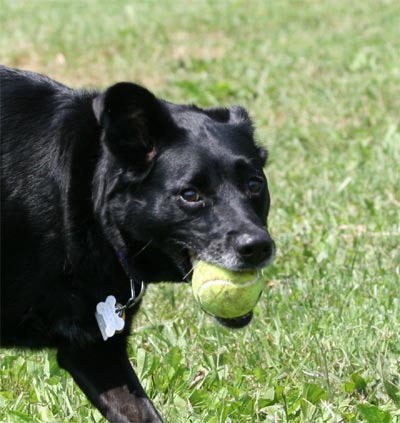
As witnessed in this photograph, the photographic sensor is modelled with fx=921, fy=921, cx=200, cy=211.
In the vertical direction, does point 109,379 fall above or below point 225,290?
below

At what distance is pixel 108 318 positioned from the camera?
134 inches

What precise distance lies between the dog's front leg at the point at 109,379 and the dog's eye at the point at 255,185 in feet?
2.58

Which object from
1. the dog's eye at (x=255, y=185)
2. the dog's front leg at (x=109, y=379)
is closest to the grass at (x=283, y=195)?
the dog's front leg at (x=109, y=379)

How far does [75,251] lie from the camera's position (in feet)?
11.1

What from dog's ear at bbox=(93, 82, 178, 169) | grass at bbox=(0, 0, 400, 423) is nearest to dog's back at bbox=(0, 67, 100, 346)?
dog's ear at bbox=(93, 82, 178, 169)

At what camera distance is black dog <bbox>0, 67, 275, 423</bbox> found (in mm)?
3361

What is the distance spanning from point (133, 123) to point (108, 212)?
0.35m

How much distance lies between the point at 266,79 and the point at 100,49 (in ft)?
7.09

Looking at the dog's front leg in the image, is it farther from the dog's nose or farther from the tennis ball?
the dog's nose

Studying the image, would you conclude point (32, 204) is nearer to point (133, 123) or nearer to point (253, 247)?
point (133, 123)

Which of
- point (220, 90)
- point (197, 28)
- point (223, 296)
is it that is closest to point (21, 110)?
point (223, 296)

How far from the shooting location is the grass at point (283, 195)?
3.85m

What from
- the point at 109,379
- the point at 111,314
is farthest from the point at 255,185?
the point at 109,379

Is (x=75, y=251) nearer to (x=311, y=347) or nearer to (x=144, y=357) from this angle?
(x=144, y=357)
